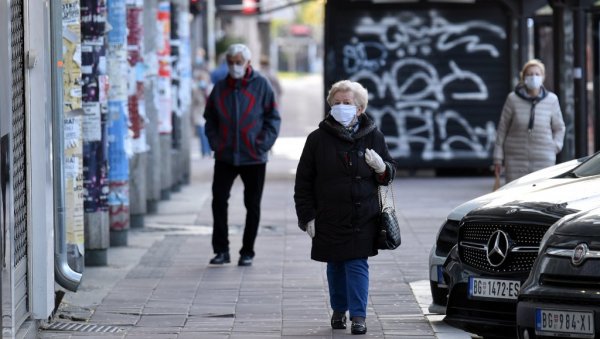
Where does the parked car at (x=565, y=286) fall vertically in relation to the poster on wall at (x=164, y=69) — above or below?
below

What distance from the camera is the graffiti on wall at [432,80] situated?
74.2ft

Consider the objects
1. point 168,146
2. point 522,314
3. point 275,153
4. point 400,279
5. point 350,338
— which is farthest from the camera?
point 275,153

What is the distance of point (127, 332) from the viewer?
9430 mm

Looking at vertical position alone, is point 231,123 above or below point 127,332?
above

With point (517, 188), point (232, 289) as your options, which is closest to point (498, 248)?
point (517, 188)

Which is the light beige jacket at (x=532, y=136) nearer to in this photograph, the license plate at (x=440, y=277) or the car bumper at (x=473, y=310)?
the license plate at (x=440, y=277)

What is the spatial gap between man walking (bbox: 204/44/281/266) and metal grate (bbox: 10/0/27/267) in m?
3.85

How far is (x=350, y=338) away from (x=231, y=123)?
12.8 feet

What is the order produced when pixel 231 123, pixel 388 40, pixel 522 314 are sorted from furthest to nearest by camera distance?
pixel 388 40, pixel 231 123, pixel 522 314

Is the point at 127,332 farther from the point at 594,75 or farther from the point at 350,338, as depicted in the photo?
the point at 594,75

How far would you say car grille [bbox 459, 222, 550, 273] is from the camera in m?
8.43

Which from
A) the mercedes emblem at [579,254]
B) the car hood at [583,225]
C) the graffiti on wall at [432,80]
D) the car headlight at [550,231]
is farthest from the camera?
the graffiti on wall at [432,80]

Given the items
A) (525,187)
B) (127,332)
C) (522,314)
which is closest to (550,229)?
(522,314)

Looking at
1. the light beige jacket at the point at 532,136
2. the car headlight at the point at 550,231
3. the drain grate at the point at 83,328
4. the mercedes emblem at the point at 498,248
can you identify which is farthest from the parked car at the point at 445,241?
the light beige jacket at the point at 532,136
